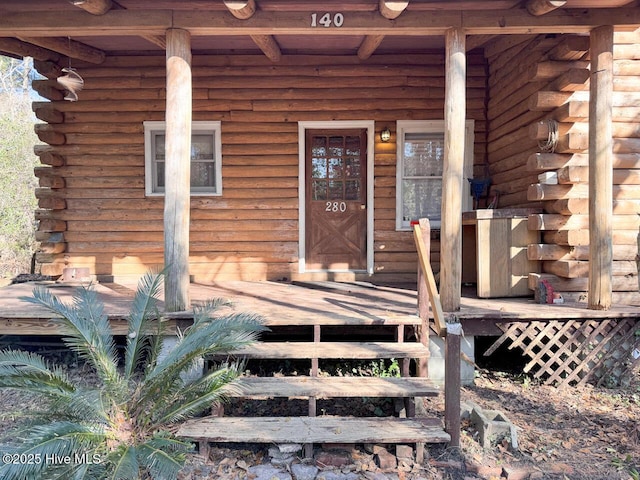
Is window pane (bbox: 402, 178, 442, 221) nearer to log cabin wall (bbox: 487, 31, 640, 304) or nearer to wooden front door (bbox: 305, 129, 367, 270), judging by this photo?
wooden front door (bbox: 305, 129, 367, 270)

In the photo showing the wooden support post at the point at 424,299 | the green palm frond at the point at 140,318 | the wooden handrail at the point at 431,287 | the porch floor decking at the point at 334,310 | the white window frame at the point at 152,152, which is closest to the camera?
the green palm frond at the point at 140,318

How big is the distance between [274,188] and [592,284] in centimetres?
410

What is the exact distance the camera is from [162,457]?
2.57 meters

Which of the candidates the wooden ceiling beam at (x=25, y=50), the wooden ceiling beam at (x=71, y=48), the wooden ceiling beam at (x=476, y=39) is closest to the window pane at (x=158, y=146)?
the wooden ceiling beam at (x=71, y=48)

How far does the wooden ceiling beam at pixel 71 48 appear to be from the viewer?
5.13 m

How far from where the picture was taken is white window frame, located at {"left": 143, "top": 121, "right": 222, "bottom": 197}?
6.43 metres

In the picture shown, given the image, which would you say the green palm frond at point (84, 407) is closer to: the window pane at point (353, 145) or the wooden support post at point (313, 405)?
the wooden support post at point (313, 405)

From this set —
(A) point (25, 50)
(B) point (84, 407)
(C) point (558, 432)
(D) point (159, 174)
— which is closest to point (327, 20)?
(D) point (159, 174)

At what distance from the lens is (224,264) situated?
255 inches

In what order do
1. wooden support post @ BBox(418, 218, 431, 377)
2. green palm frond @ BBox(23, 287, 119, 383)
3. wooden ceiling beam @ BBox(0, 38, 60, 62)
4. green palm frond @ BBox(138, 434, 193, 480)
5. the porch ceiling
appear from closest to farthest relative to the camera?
green palm frond @ BBox(138, 434, 193, 480)
green palm frond @ BBox(23, 287, 119, 383)
wooden support post @ BBox(418, 218, 431, 377)
the porch ceiling
wooden ceiling beam @ BBox(0, 38, 60, 62)

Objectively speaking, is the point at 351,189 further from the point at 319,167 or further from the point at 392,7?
the point at 392,7

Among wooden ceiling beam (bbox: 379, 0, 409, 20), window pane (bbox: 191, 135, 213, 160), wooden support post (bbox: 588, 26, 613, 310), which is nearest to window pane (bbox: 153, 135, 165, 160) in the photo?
window pane (bbox: 191, 135, 213, 160)

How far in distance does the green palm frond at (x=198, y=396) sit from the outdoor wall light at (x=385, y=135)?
418 cm

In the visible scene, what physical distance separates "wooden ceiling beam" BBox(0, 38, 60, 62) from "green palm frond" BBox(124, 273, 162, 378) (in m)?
3.89
